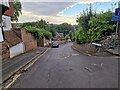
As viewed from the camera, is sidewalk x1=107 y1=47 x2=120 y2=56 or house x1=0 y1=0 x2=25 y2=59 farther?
sidewalk x1=107 y1=47 x2=120 y2=56

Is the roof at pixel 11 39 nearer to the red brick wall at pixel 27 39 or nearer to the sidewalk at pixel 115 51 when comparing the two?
the red brick wall at pixel 27 39

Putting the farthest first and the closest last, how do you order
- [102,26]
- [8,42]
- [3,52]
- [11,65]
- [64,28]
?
[64,28]
[102,26]
[8,42]
[3,52]
[11,65]

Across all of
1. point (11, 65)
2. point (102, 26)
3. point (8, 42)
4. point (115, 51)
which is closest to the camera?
point (11, 65)

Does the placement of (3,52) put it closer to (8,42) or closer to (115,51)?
(8,42)

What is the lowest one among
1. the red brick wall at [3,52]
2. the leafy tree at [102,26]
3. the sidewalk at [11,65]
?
the sidewalk at [11,65]

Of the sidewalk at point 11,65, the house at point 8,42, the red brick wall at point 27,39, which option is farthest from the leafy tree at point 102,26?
the sidewalk at point 11,65

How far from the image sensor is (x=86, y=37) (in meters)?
41.8

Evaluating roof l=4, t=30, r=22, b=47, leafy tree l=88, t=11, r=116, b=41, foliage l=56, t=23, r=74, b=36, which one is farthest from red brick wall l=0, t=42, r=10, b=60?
foliage l=56, t=23, r=74, b=36

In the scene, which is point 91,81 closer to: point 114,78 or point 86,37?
point 114,78

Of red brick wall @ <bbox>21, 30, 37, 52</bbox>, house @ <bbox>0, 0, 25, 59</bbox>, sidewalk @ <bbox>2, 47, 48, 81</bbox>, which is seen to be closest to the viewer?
sidewalk @ <bbox>2, 47, 48, 81</bbox>

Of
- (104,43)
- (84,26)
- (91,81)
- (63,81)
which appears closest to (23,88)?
(63,81)

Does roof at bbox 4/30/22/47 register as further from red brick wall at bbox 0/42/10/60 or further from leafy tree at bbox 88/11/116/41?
leafy tree at bbox 88/11/116/41

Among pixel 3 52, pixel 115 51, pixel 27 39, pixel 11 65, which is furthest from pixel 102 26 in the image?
pixel 11 65

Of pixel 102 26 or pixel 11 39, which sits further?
pixel 102 26
